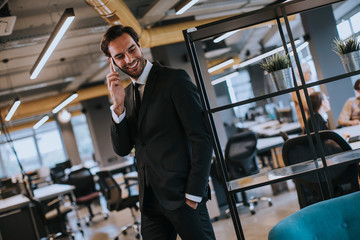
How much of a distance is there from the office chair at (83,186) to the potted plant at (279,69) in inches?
236

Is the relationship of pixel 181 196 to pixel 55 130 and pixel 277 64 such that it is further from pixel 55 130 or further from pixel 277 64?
pixel 55 130

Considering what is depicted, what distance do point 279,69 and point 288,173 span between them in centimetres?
67

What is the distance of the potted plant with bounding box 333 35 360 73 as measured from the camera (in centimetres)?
264

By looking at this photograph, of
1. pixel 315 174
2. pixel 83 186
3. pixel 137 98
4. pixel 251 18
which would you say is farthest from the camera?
pixel 83 186

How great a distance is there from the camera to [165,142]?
207cm

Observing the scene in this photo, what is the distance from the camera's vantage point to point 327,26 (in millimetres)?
8680

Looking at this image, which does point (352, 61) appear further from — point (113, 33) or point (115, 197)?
point (115, 197)

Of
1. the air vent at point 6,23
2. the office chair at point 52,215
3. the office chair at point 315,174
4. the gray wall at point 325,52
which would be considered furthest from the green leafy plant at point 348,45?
the gray wall at point 325,52

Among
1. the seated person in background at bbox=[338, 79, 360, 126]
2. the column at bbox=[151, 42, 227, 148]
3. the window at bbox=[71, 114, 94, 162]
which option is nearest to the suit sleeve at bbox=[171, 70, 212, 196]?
the seated person in background at bbox=[338, 79, 360, 126]

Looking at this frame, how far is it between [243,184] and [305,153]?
31.8 inches

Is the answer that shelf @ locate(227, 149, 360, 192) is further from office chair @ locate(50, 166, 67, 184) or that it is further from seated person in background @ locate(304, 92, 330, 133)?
office chair @ locate(50, 166, 67, 184)

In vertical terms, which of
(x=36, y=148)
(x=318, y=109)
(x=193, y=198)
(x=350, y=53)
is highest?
(x=36, y=148)

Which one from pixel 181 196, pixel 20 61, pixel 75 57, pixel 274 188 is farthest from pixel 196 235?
pixel 75 57

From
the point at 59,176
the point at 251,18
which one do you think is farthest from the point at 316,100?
the point at 59,176
